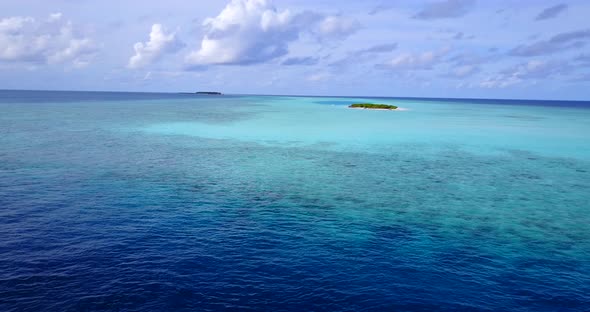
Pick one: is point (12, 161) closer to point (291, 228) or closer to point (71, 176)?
point (71, 176)

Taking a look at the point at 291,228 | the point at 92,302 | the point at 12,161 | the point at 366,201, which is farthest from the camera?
the point at 12,161

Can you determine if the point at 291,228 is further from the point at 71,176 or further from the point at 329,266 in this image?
the point at 71,176

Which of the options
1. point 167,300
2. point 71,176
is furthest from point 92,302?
point 71,176

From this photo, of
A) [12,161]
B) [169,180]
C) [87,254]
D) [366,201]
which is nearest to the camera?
[87,254]

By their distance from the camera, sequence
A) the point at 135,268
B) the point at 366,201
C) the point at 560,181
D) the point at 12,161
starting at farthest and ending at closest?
1. the point at 12,161
2. the point at 560,181
3. the point at 366,201
4. the point at 135,268

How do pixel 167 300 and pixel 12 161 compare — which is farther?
pixel 12 161

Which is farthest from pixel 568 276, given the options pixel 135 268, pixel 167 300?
pixel 135 268
